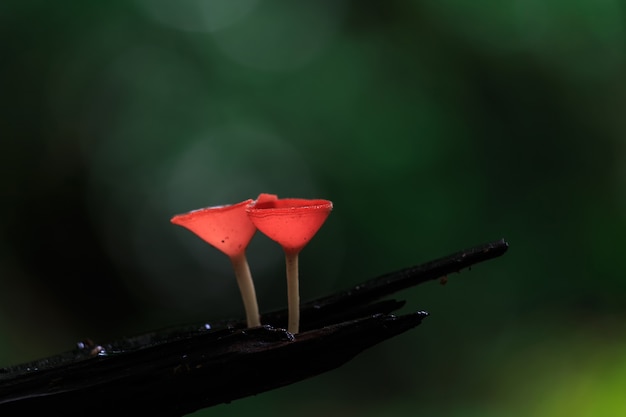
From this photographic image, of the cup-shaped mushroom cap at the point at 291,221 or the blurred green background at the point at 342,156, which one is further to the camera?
the blurred green background at the point at 342,156

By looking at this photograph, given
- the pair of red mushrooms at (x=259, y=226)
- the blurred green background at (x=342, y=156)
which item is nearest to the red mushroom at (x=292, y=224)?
the pair of red mushrooms at (x=259, y=226)

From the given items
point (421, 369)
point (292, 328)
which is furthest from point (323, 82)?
point (292, 328)

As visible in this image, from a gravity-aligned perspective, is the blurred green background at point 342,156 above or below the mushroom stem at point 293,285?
above

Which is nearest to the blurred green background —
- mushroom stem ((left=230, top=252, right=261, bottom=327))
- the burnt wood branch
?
mushroom stem ((left=230, top=252, right=261, bottom=327))

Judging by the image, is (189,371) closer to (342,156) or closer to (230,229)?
(230,229)

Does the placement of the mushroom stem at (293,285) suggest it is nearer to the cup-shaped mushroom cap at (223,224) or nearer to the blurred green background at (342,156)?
the cup-shaped mushroom cap at (223,224)

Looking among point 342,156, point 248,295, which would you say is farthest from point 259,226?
point 342,156
